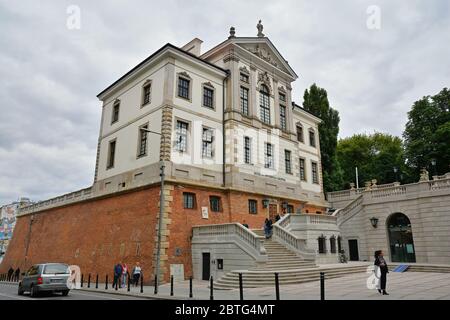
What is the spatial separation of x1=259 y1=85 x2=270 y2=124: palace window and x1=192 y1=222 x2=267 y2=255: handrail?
13.0 metres

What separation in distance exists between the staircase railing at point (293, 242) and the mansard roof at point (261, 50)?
55.9 ft

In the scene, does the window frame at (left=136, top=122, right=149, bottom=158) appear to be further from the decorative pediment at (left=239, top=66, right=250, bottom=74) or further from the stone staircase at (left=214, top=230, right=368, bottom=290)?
the stone staircase at (left=214, top=230, right=368, bottom=290)

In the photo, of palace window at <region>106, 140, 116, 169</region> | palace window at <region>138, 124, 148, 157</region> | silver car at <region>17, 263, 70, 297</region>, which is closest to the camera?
silver car at <region>17, 263, 70, 297</region>

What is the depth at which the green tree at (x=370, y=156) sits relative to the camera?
172 ft

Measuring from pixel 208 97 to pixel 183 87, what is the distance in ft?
8.49

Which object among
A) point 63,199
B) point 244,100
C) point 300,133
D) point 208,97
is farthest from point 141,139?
point 300,133

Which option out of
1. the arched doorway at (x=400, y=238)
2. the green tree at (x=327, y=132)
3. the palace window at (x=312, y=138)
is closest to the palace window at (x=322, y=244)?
the arched doorway at (x=400, y=238)

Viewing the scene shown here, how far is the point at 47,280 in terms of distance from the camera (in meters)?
16.5

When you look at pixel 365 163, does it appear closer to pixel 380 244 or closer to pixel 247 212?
pixel 380 244

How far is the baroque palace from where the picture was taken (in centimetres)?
2266

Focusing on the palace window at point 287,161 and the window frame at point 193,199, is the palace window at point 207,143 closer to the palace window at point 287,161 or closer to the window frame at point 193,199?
the window frame at point 193,199

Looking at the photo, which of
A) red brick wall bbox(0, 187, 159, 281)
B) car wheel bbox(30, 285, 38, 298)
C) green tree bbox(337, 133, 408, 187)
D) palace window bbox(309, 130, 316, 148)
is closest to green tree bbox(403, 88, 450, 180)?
green tree bbox(337, 133, 408, 187)

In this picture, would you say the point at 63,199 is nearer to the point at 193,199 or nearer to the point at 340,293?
the point at 193,199
